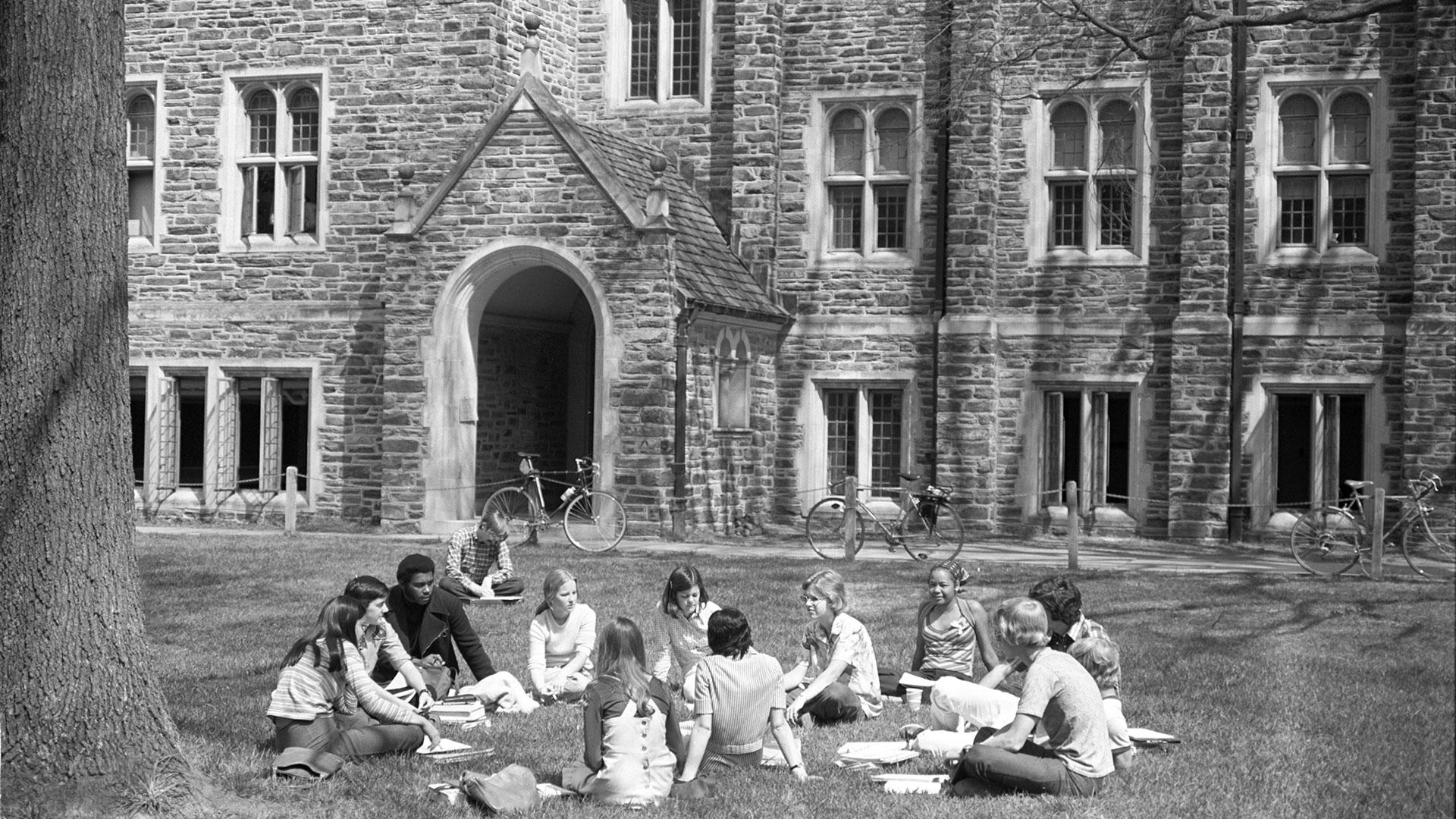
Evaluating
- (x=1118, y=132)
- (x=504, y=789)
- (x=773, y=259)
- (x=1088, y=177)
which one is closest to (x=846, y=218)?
(x=773, y=259)

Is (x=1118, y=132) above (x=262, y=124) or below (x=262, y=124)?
below

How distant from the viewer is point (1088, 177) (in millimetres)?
21844

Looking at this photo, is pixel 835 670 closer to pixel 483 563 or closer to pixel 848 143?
pixel 483 563

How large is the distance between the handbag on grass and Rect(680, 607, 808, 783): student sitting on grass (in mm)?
782

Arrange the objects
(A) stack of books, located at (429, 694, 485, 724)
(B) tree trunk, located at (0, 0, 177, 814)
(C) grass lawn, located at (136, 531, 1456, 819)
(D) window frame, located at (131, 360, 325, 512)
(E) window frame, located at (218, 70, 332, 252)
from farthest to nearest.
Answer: (E) window frame, located at (218, 70, 332, 252) → (D) window frame, located at (131, 360, 325, 512) → (A) stack of books, located at (429, 694, 485, 724) → (C) grass lawn, located at (136, 531, 1456, 819) → (B) tree trunk, located at (0, 0, 177, 814)

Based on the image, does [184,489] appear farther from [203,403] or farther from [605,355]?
[605,355]

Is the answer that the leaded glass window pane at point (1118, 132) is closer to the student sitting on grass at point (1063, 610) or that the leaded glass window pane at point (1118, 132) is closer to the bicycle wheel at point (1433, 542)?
the bicycle wheel at point (1433, 542)

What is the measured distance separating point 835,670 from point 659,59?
1527 cm

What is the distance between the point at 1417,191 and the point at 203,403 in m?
16.7

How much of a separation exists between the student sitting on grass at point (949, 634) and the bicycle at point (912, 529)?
7104 mm

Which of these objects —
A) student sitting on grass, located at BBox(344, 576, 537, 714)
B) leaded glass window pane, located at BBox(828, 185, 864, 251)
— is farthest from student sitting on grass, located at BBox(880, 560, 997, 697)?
leaded glass window pane, located at BBox(828, 185, 864, 251)

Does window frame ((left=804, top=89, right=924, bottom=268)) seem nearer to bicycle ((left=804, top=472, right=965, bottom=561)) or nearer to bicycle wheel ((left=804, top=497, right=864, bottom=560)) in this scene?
bicycle ((left=804, top=472, right=965, bottom=561))

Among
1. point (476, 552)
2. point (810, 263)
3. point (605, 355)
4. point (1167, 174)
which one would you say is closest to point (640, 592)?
point (476, 552)

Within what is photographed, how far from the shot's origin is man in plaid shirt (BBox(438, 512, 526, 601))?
13.4m
